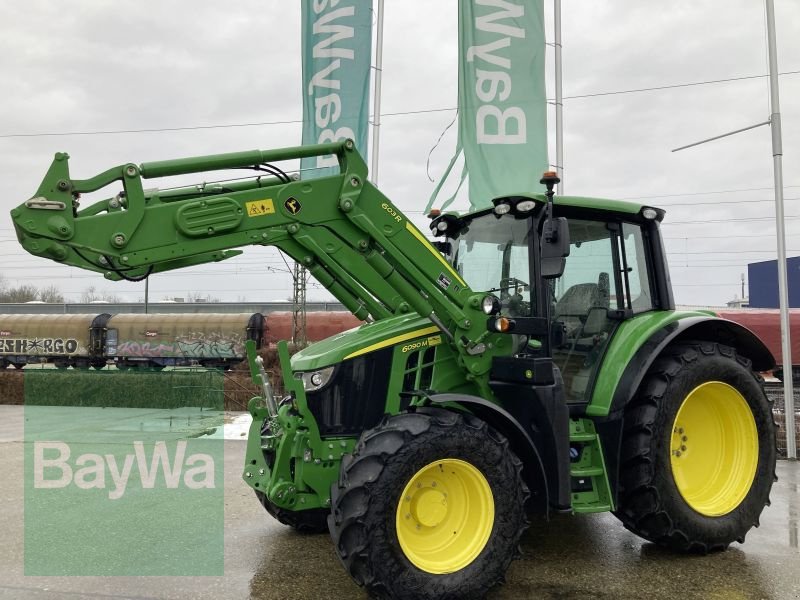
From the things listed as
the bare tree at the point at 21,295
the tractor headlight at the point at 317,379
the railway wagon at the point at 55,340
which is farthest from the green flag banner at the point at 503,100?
the bare tree at the point at 21,295

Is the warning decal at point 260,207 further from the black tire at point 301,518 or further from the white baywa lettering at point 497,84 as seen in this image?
the white baywa lettering at point 497,84

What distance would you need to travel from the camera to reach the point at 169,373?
16000mm

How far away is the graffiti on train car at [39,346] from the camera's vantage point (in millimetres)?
29328

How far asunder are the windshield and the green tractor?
18 mm

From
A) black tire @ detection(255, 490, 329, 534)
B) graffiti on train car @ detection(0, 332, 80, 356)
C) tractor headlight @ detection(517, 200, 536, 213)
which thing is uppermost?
tractor headlight @ detection(517, 200, 536, 213)

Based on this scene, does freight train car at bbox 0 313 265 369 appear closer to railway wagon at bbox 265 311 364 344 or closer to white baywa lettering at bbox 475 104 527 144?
railway wagon at bbox 265 311 364 344

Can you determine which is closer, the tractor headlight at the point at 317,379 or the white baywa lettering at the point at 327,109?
the tractor headlight at the point at 317,379

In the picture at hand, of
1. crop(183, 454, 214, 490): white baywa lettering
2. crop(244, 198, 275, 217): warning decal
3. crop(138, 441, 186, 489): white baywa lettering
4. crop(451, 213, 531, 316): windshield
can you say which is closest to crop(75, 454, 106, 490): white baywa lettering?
crop(138, 441, 186, 489): white baywa lettering

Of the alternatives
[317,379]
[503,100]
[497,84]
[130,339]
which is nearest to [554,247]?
[317,379]

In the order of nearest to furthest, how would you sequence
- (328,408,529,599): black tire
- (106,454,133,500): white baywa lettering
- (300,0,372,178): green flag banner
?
(328,408,529,599): black tire < (106,454,133,500): white baywa lettering < (300,0,372,178): green flag banner

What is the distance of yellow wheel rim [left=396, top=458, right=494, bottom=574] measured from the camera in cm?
378

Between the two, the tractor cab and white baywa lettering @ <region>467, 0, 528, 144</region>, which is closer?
the tractor cab

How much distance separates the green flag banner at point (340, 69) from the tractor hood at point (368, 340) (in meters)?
5.75

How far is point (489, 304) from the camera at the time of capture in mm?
4281
